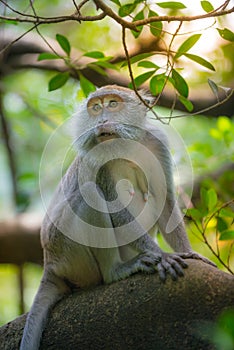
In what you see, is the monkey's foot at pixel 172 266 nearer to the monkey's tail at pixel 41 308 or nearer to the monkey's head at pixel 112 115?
the monkey's tail at pixel 41 308

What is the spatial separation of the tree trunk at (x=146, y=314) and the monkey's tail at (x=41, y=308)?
0.08 m

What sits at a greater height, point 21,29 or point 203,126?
point 21,29

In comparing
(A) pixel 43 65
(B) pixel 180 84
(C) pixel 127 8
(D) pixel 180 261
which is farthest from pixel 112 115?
(A) pixel 43 65

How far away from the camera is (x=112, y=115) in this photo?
526 centimetres

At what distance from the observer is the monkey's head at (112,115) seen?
201 inches

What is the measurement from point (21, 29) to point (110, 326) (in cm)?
521

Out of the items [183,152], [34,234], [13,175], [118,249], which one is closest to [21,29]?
[13,175]

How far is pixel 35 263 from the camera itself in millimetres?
7805

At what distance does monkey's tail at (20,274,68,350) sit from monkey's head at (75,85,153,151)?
114 cm

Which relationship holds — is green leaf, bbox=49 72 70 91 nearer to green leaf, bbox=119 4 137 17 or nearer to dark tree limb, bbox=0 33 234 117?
green leaf, bbox=119 4 137 17

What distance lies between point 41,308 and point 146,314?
0.96 m

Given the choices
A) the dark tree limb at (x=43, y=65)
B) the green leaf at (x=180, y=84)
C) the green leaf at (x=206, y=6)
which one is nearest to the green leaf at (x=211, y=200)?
the green leaf at (x=180, y=84)

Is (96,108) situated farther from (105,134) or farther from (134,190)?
(134,190)

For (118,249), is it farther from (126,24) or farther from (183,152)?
(126,24)
